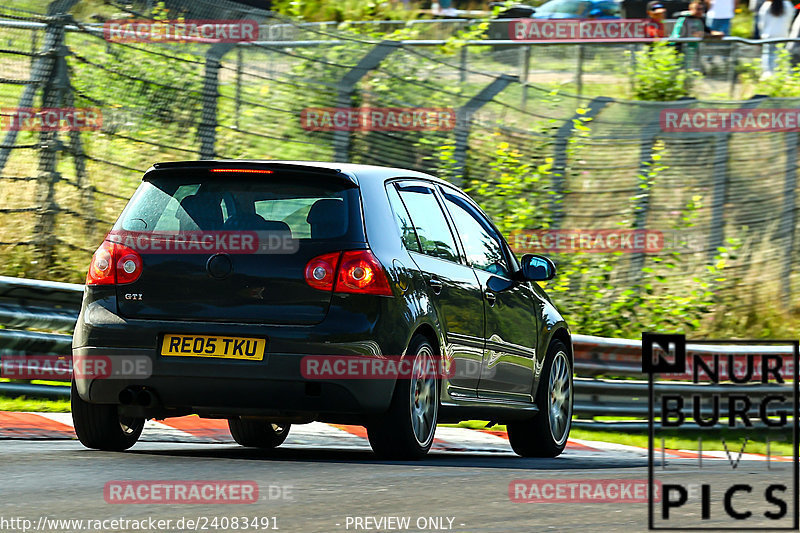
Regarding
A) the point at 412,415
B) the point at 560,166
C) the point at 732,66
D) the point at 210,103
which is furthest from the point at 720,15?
the point at 412,415

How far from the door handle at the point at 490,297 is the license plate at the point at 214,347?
6.01 feet

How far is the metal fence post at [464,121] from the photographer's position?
15484 mm

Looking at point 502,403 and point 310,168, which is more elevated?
point 310,168

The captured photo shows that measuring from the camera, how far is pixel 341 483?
6480 millimetres

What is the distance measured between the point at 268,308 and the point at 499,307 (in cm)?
199

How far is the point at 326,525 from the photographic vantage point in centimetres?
530

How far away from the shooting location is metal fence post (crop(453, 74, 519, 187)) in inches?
610

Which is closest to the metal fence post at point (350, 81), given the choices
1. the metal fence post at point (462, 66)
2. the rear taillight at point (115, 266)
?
the metal fence post at point (462, 66)

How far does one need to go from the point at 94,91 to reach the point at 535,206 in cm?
455

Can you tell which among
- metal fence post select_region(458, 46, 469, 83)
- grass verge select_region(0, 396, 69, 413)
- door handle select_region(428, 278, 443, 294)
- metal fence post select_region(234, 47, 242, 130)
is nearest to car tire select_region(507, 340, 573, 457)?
door handle select_region(428, 278, 443, 294)

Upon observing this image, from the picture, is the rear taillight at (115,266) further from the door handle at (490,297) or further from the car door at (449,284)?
the door handle at (490,297)

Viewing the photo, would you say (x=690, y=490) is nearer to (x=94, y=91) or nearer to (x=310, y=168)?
(x=310, y=168)

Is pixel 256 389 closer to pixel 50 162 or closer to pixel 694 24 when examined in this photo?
pixel 50 162

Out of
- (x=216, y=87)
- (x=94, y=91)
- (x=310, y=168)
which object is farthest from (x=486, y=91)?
(x=310, y=168)
